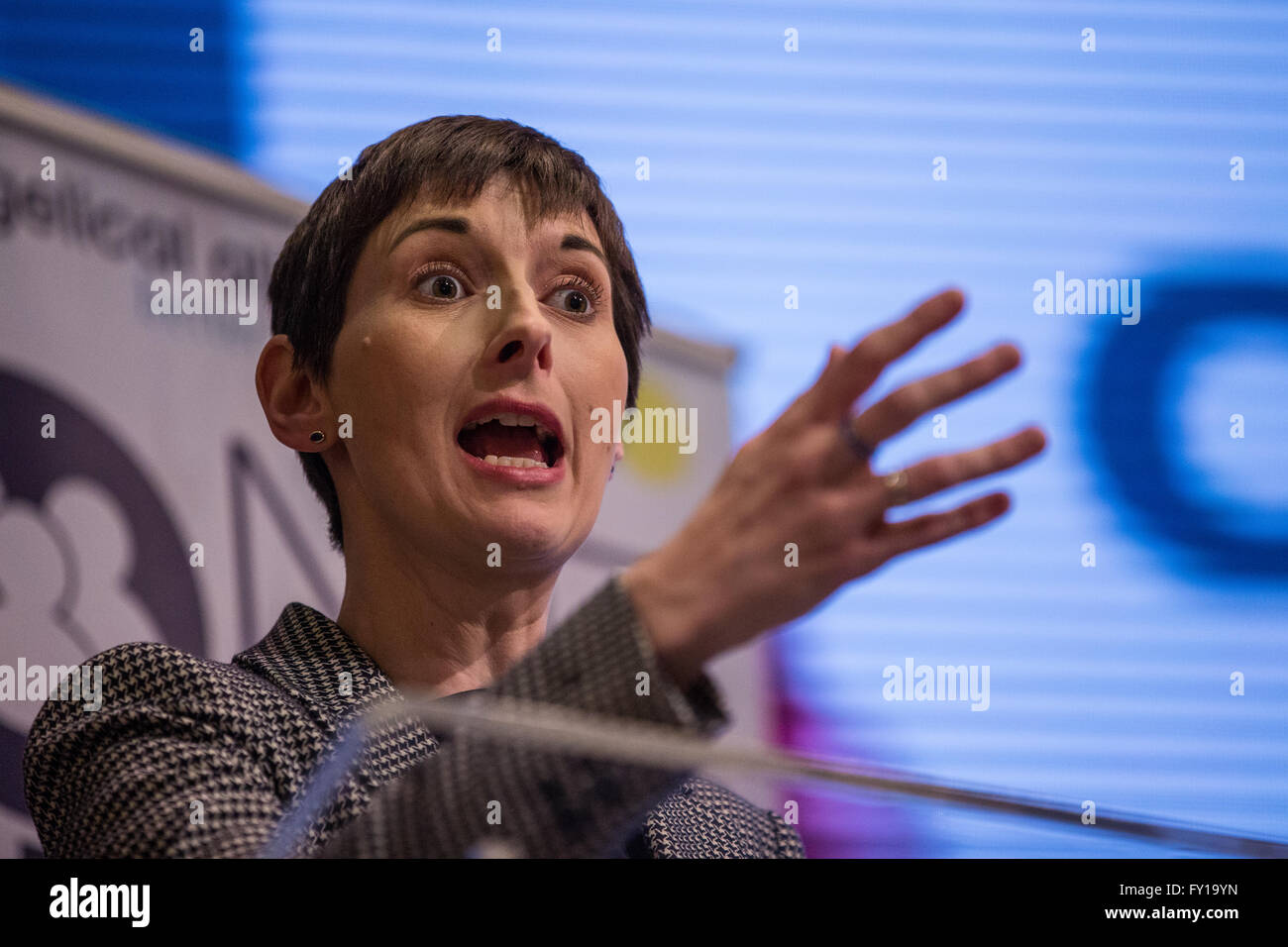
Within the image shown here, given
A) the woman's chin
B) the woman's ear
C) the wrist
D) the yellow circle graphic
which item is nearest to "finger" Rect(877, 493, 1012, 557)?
the wrist

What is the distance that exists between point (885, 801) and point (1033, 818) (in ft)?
0.36

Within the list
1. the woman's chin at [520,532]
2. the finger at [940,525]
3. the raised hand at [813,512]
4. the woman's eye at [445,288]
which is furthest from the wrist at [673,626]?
the woman's eye at [445,288]

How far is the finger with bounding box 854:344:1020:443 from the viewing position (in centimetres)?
66

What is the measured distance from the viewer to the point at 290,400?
127 cm

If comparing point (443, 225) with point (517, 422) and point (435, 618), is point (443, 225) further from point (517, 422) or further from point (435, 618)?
point (435, 618)

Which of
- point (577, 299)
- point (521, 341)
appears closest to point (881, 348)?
point (521, 341)

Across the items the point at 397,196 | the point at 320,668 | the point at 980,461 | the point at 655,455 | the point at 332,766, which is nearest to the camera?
the point at 980,461

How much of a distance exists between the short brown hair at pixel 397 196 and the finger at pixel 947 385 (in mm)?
617

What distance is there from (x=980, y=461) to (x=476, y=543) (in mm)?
572

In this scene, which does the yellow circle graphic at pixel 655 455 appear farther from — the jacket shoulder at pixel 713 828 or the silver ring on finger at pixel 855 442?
the silver ring on finger at pixel 855 442

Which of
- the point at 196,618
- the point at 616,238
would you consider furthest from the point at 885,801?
the point at 196,618

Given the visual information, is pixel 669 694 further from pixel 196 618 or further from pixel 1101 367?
pixel 1101 367

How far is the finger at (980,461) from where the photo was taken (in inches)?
26.0

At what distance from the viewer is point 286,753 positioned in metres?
0.98
